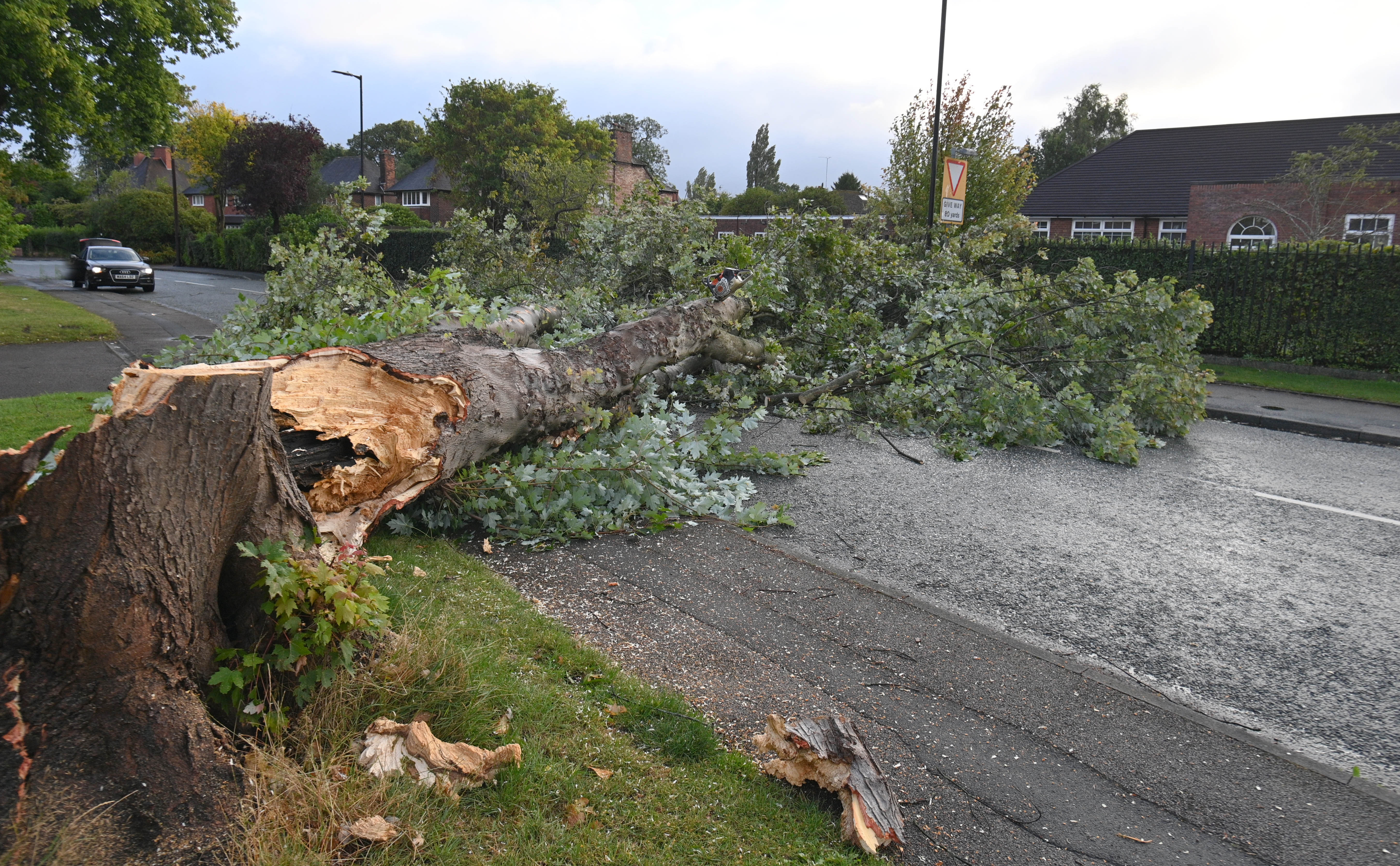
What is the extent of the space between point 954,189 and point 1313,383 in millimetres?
6123

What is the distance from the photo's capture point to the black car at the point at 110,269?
28328 mm

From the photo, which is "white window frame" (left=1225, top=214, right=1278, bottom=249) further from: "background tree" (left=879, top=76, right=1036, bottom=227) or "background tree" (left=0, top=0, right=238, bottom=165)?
"background tree" (left=0, top=0, right=238, bottom=165)

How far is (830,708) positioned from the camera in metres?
3.38

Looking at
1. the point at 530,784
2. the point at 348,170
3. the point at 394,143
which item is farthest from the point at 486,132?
the point at 394,143

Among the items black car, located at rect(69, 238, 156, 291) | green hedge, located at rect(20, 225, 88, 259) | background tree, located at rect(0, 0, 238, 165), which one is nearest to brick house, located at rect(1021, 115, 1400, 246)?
background tree, located at rect(0, 0, 238, 165)

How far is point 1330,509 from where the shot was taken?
21.8 feet

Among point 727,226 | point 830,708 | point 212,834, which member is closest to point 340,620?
point 212,834

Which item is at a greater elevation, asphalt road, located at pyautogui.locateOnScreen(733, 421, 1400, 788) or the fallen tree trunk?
the fallen tree trunk

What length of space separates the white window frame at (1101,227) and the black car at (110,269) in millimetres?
33736

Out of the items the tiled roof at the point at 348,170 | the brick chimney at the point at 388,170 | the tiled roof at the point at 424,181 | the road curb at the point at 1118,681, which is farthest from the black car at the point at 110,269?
the brick chimney at the point at 388,170

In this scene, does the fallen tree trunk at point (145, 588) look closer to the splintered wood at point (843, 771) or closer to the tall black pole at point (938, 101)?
the splintered wood at point (843, 771)

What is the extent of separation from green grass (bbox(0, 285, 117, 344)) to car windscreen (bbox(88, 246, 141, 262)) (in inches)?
307

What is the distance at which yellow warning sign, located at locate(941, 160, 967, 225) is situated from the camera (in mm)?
14305

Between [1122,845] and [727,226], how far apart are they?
39.5 meters
